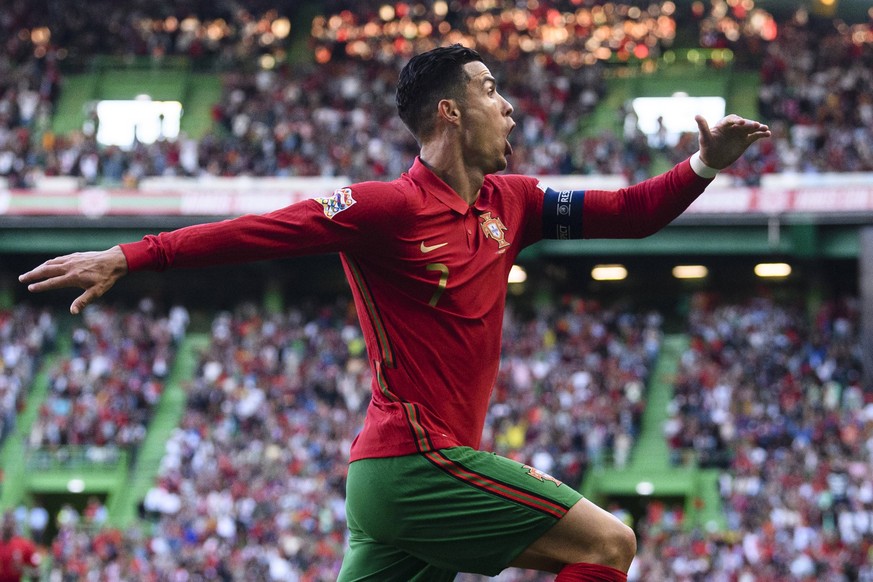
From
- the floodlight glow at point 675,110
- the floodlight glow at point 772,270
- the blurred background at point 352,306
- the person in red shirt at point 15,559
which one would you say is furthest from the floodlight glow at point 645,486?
the person in red shirt at point 15,559

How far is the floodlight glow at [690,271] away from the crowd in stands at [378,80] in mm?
2328

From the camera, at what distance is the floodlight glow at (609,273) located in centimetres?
2581

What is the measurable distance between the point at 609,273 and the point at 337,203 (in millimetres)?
22202

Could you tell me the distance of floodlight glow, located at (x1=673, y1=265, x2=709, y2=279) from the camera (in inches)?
1002

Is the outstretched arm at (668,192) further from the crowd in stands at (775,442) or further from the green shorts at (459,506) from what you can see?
the crowd in stands at (775,442)

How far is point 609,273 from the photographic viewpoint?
2581 centimetres

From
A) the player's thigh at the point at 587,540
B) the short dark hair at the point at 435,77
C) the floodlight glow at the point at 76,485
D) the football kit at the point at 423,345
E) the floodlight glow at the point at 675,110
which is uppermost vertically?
the short dark hair at the point at 435,77

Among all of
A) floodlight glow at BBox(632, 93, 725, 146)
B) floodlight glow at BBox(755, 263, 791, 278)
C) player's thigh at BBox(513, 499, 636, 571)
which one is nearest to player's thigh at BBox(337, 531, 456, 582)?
player's thigh at BBox(513, 499, 636, 571)

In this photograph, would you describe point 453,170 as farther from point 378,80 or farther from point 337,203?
point 378,80

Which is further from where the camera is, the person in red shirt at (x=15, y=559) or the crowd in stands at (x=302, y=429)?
the crowd in stands at (x=302, y=429)

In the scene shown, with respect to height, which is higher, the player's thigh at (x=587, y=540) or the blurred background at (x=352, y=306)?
the player's thigh at (x=587, y=540)

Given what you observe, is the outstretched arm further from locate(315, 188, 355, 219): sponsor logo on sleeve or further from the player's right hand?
the player's right hand

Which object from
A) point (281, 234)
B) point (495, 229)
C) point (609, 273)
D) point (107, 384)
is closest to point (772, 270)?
point (609, 273)

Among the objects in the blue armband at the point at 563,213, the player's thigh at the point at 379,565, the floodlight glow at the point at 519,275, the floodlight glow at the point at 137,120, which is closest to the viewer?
the player's thigh at the point at 379,565
